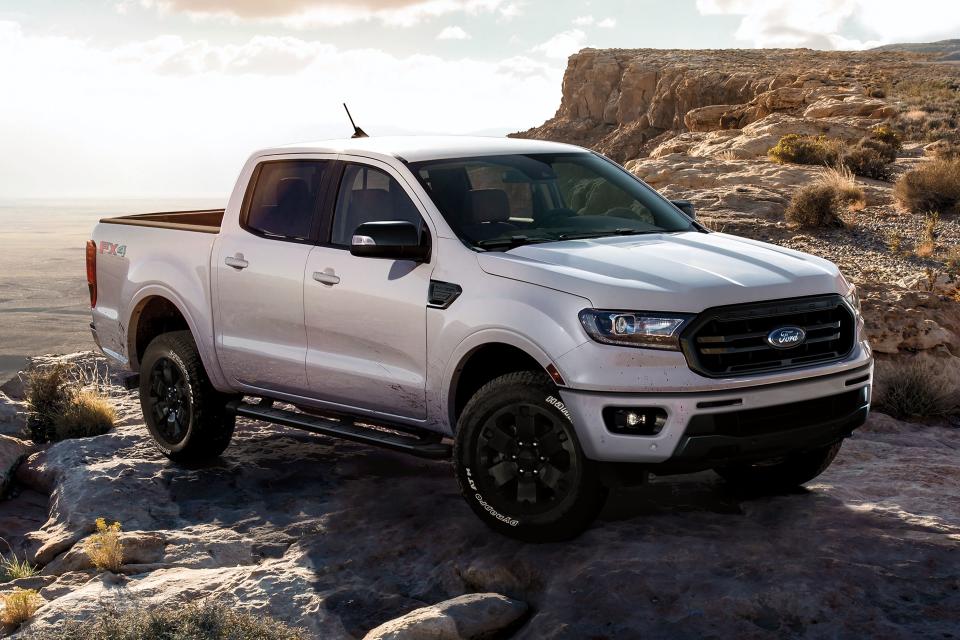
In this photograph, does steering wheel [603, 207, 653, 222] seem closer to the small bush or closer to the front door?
the front door

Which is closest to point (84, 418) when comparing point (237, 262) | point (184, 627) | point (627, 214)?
point (237, 262)

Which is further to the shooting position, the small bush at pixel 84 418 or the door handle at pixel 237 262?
the small bush at pixel 84 418

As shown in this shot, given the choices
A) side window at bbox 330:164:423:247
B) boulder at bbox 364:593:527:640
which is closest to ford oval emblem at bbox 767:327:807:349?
boulder at bbox 364:593:527:640

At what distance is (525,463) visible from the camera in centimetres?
496

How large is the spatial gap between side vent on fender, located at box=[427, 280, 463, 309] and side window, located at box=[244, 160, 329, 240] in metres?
1.18

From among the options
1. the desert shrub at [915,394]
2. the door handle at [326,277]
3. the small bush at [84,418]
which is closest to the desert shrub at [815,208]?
the desert shrub at [915,394]

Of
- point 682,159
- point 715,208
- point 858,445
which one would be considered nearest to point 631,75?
point 682,159

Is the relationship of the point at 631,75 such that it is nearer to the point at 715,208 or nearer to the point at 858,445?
the point at 715,208

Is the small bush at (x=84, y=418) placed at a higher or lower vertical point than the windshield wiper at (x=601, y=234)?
lower

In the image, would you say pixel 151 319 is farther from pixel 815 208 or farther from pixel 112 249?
pixel 815 208

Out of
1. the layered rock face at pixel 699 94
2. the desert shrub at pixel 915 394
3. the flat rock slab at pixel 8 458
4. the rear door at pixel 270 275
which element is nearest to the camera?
the rear door at pixel 270 275

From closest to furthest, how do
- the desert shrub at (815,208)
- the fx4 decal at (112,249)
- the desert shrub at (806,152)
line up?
1. the fx4 decal at (112,249)
2. the desert shrub at (815,208)
3. the desert shrub at (806,152)

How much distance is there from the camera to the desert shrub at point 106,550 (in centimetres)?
558

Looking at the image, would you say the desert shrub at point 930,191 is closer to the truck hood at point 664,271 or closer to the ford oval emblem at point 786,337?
the truck hood at point 664,271
